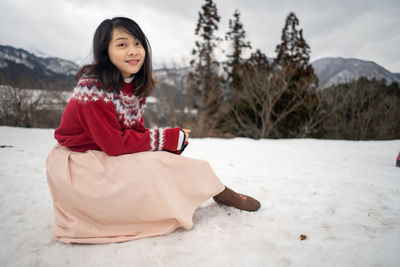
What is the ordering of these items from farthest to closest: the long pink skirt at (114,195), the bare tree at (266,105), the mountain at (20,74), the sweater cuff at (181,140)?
the mountain at (20,74) → the bare tree at (266,105) → the sweater cuff at (181,140) → the long pink skirt at (114,195)

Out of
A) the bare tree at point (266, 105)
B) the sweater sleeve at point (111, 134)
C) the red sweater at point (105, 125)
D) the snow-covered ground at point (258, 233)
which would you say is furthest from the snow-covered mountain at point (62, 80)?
the sweater sleeve at point (111, 134)

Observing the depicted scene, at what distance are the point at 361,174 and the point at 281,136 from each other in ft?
27.5

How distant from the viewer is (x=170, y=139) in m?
1.45

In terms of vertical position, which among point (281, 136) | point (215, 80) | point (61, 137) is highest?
point (215, 80)

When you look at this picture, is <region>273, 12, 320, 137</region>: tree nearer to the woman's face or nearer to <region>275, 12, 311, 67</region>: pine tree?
<region>275, 12, 311, 67</region>: pine tree

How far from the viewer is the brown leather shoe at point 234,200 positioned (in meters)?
1.66

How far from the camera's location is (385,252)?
1.16 metres

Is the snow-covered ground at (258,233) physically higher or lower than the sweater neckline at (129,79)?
lower

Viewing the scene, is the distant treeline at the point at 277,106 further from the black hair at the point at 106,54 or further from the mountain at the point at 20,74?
the black hair at the point at 106,54

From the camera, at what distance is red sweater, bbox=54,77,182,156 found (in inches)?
47.4

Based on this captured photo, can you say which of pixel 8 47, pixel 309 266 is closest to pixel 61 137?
pixel 309 266

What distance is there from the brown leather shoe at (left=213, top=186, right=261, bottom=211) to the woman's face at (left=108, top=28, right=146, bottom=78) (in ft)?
3.87

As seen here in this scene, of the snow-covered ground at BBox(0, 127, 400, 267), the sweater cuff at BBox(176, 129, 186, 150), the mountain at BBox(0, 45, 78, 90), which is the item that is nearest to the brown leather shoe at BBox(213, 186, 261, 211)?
the snow-covered ground at BBox(0, 127, 400, 267)

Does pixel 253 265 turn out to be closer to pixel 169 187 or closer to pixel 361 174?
pixel 169 187
